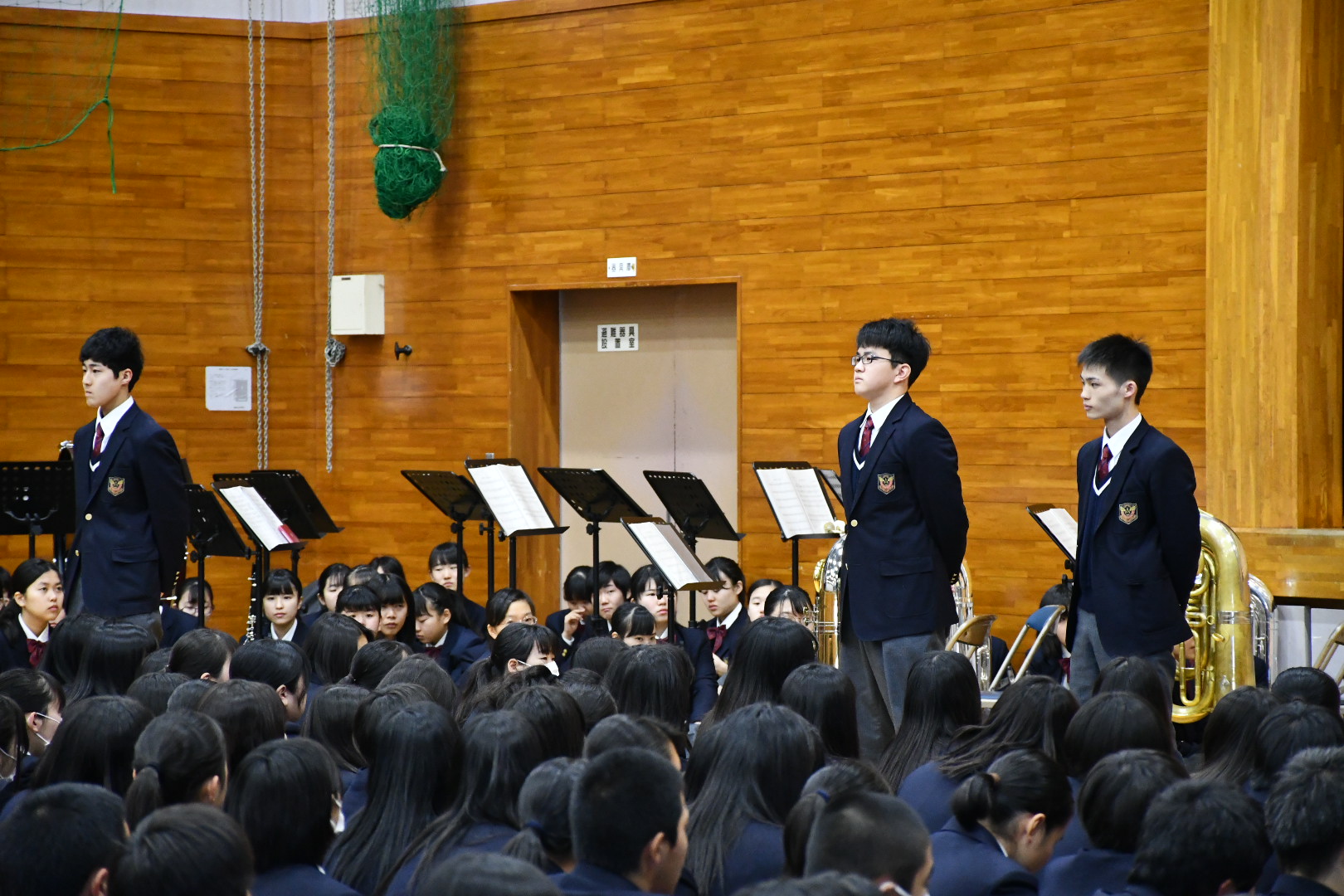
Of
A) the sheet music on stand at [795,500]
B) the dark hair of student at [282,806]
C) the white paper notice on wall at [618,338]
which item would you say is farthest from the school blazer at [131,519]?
the white paper notice on wall at [618,338]

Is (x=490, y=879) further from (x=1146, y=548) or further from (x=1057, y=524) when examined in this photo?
(x=1057, y=524)

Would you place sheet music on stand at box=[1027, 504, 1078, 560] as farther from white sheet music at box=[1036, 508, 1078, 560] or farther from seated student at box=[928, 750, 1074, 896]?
seated student at box=[928, 750, 1074, 896]

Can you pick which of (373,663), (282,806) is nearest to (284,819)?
(282,806)

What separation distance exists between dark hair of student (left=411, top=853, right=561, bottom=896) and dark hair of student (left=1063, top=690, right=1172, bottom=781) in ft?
5.72

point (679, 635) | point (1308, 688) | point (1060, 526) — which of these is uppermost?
point (1060, 526)

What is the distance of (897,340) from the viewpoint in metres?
4.57

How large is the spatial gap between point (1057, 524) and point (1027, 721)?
299cm

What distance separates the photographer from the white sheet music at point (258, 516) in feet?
22.3

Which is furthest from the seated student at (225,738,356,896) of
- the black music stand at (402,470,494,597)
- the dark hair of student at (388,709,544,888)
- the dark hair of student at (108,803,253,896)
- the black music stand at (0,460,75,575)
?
the black music stand at (0,460,75,575)

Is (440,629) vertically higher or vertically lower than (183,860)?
lower

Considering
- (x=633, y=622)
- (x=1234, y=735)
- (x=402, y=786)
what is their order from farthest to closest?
1. (x=633, y=622)
2. (x=1234, y=735)
3. (x=402, y=786)

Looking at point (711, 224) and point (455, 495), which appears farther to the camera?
point (711, 224)

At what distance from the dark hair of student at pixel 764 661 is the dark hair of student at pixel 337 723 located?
987 millimetres

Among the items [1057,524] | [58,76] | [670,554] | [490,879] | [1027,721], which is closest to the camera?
[490,879]
